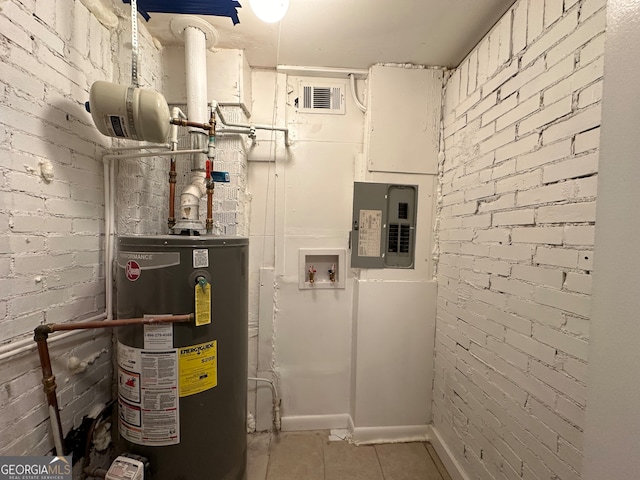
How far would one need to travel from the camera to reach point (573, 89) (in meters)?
0.94

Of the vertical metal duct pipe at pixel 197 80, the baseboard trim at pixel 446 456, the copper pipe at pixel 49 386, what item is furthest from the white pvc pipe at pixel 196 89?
the baseboard trim at pixel 446 456

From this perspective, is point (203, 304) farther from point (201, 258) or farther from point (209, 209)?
point (209, 209)

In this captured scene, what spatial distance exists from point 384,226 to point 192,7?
62.1 inches

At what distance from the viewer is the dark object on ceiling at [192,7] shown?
4.26 ft

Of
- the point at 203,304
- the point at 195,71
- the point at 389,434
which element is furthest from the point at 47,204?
the point at 389,434

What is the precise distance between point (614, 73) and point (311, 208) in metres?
1.48

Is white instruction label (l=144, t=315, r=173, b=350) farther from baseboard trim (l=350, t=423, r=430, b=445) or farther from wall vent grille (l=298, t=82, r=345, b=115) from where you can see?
wall vent grille (l=298, t=82, r=345, b=115)

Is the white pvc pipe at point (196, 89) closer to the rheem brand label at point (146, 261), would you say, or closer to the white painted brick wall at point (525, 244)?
the rheem brand label at point (146, 261)

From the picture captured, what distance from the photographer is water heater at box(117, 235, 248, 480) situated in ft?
3.39

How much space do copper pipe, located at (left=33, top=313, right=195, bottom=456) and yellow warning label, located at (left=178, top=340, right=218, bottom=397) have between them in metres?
0.13

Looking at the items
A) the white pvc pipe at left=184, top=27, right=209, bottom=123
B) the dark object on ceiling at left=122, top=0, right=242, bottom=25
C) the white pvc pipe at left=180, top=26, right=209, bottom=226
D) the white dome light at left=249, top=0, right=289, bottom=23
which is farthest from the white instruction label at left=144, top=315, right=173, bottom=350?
the dark object on ceiling at left=122, top=0, right=242, bottom=25

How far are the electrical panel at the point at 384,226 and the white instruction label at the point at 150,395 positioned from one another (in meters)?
1.17

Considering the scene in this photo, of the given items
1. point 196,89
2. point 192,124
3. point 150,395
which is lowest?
point 150,395

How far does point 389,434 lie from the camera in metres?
1.78
